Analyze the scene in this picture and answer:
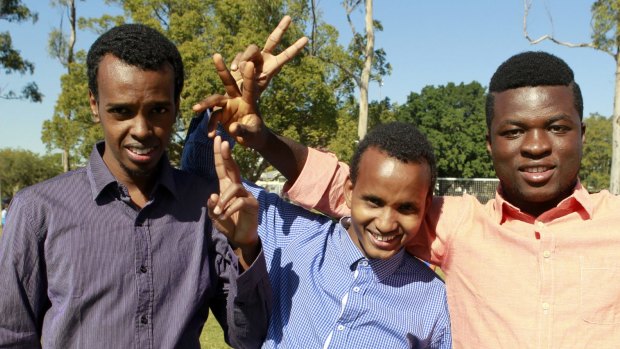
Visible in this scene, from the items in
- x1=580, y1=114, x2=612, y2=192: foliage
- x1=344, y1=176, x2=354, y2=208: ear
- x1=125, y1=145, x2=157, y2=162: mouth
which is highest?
x1=580, y1=114, x2=612, y2=192: foliage

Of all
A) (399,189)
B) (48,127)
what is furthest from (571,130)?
(48,127)

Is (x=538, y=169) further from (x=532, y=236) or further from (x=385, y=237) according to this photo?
(x=385, y=237)

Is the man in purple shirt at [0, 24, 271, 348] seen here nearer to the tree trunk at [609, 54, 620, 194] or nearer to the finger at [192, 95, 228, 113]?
the finger at [192, 95, 228, 113]

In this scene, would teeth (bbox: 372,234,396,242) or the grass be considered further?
the grass

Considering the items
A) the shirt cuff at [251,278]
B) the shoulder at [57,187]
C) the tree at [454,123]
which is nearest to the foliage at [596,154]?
the tree at [454,123]

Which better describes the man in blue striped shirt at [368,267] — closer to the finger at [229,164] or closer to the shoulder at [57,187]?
the finger at [229,164]

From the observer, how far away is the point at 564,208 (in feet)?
7.02

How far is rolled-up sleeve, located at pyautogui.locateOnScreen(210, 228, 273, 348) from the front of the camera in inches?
78.3

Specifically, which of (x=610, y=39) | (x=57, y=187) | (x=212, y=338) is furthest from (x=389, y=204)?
(x=610, y=39)

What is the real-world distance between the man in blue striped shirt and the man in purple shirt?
0.61 feet

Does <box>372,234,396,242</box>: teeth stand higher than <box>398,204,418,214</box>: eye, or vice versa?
<box>398,204,418,214</box>: eye

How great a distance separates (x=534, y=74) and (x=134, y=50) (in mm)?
1428

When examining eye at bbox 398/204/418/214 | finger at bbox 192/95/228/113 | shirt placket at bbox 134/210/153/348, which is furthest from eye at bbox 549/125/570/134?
shirt placket at bbox 134/210/153/348

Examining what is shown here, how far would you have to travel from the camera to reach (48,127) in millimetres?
20938
